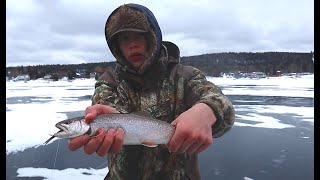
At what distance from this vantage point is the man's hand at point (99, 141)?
73.8 inches

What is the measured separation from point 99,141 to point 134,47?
28.3 inches

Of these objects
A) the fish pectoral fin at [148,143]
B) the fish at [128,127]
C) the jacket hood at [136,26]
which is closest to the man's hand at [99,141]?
the fish at [128,127]

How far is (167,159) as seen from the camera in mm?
2188

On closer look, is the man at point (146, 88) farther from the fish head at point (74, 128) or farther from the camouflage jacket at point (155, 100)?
the fish head at point (74, 128)

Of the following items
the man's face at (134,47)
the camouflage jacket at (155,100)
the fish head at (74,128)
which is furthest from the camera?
the man's face at (134,47)

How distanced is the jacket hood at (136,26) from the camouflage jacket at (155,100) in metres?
0.06

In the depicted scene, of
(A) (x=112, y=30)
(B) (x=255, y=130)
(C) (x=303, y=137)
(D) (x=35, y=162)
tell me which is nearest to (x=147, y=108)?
(A) (x=112, y=30)

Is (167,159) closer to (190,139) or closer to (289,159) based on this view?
(190,139)

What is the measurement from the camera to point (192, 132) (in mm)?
1671

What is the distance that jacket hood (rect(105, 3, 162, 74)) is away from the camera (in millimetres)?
2264

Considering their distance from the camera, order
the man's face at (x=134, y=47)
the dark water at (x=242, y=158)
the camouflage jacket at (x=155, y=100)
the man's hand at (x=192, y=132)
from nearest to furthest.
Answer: the man's hand at (x=192, y=132) < the camouflage jacket at (x=155, y=100) < the man's face at (x=134, y=47) < the dark water at (x=242, y=158)

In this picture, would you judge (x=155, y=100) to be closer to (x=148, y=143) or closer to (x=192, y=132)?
(x=148, y=143)
